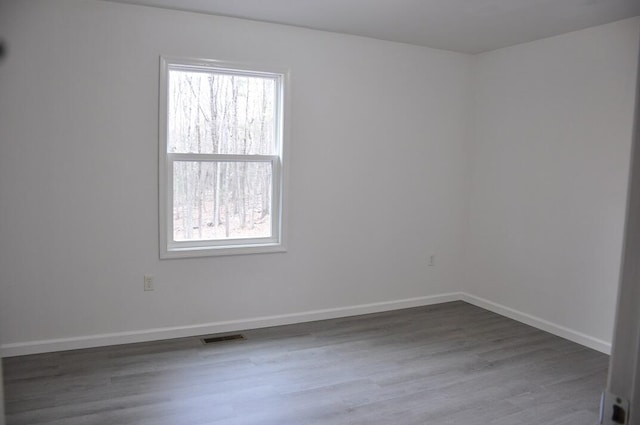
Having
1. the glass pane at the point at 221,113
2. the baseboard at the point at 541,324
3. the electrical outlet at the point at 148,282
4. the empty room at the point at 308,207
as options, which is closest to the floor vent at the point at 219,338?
the empty room at the point at 308,207

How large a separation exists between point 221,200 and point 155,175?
0.56 meters

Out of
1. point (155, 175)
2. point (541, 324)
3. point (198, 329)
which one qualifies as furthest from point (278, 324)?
point (541, 324)

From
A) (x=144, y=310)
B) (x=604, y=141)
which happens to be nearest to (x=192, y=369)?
(x=144, y=310)

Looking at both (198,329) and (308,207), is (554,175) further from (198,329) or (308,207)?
(198,329)

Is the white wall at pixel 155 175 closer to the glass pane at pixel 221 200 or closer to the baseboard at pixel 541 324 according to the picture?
the glass pane at pixel 221 200

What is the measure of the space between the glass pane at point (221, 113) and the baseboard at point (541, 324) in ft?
8.25

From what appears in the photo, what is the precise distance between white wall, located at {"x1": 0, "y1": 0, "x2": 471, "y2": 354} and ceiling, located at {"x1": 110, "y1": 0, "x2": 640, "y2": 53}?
0.18 metres

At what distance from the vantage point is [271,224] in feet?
14.1

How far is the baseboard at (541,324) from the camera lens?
3.90m

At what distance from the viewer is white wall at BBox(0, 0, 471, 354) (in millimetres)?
3432

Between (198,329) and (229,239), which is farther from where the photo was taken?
(229,239)

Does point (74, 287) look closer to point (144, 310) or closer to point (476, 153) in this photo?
point (144, 310)

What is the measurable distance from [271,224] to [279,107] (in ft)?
3.19

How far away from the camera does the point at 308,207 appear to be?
434 centimetres
